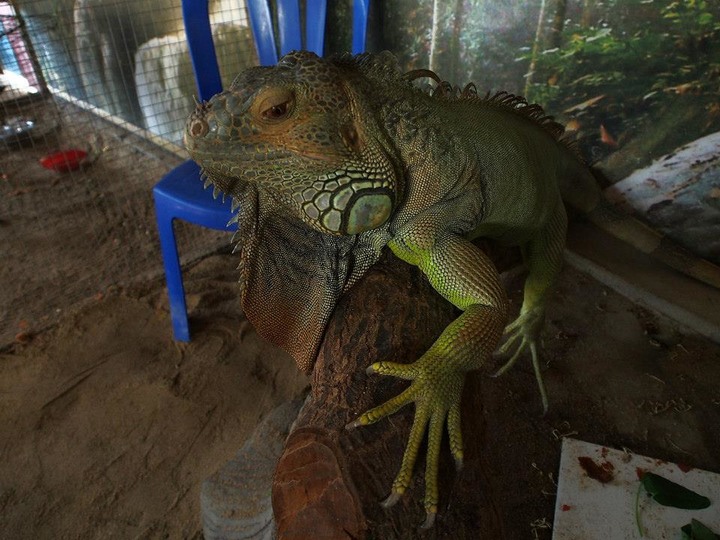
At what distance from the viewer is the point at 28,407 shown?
2771mm

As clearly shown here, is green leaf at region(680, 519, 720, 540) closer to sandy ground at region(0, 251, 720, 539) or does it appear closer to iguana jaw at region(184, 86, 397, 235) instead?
sandy ground at region(0, 251, 720, 539)

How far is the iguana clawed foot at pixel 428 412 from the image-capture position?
1.12 metres

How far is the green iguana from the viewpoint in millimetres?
1334

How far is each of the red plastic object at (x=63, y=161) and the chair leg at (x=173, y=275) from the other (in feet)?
9.42

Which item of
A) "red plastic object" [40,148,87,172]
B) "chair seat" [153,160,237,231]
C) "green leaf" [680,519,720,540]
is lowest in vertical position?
"green leaf" [680,519,720,540]

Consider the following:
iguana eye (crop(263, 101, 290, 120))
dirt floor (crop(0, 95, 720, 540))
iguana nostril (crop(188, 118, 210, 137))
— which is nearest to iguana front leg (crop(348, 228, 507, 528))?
iguana eye (crop(263, 101, 290, 120))

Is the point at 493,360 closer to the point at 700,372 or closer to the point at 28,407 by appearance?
the point at 700,372

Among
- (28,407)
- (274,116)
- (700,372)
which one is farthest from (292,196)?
(700,372)

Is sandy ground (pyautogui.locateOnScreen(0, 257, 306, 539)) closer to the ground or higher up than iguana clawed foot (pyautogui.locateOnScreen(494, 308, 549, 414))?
closer to the ground

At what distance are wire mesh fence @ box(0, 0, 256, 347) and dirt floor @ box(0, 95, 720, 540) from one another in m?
Answer: 0.43

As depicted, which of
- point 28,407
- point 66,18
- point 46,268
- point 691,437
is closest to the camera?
point 691,437

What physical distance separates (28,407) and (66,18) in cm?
428

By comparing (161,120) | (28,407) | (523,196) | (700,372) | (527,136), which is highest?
(527,136)

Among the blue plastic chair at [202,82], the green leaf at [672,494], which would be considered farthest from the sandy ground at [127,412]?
the green leaf at [672,494]
